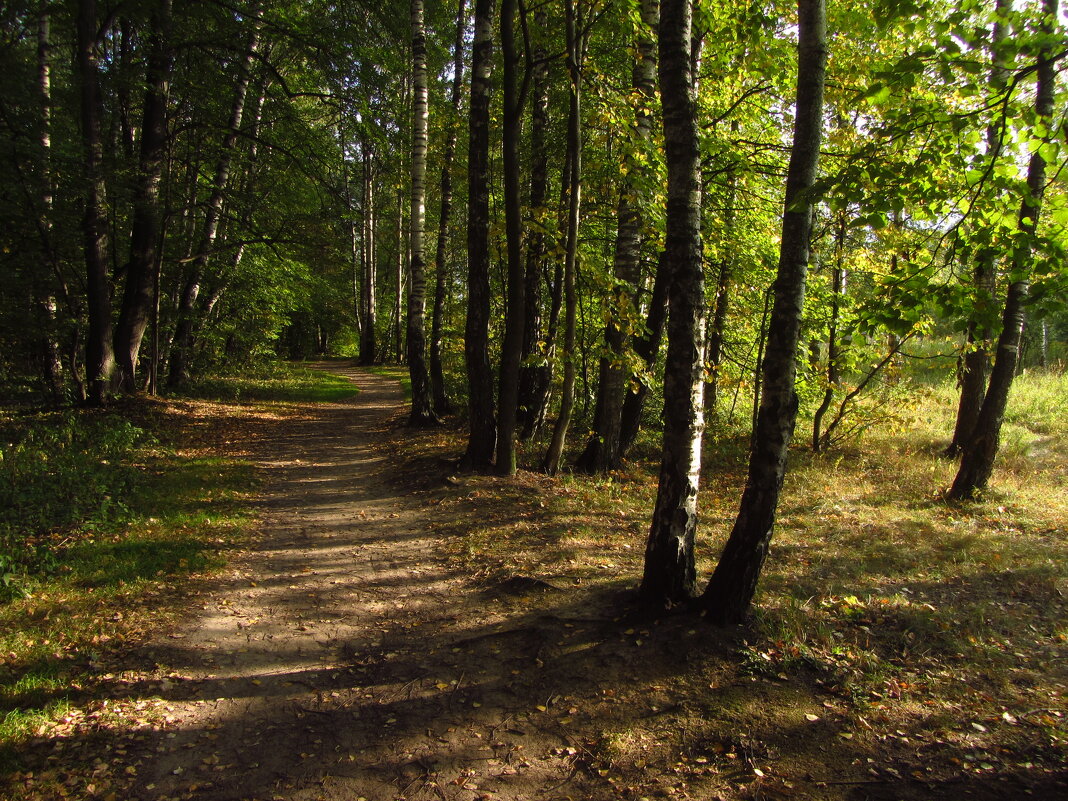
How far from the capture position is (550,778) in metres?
3.64

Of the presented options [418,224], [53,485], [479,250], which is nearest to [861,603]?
[479,250]

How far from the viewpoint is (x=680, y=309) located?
4.86 m

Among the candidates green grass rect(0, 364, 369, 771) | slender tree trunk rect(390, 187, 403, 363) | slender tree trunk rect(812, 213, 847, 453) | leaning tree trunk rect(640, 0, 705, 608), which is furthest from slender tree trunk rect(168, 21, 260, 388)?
slender tree trunk rect(812, 213, 847, 453)

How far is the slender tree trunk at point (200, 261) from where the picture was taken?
15.3m

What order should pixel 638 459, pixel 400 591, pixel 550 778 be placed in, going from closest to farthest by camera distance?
1. pixel 550 778
2. pixel 400 591
3. pixel 638 459

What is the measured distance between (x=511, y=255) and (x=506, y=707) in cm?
634

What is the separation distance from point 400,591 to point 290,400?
1372cm

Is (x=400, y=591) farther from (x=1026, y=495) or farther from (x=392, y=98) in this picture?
(x=392, y=98)

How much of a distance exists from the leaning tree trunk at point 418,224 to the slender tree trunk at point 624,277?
4600 mm

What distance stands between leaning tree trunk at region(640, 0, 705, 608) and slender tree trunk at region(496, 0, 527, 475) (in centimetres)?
388

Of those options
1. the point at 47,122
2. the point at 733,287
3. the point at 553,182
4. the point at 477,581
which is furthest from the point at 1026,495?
the point at 47,122

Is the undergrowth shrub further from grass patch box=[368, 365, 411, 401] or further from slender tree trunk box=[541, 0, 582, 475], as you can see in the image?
grass patch box=[368, 365, 411, 401]

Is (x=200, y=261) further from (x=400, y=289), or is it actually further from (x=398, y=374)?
(x=400, y=289)

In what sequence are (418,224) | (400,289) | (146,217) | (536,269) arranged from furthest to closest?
(400,289) → (146,217) → (418,224) → (536,269)
